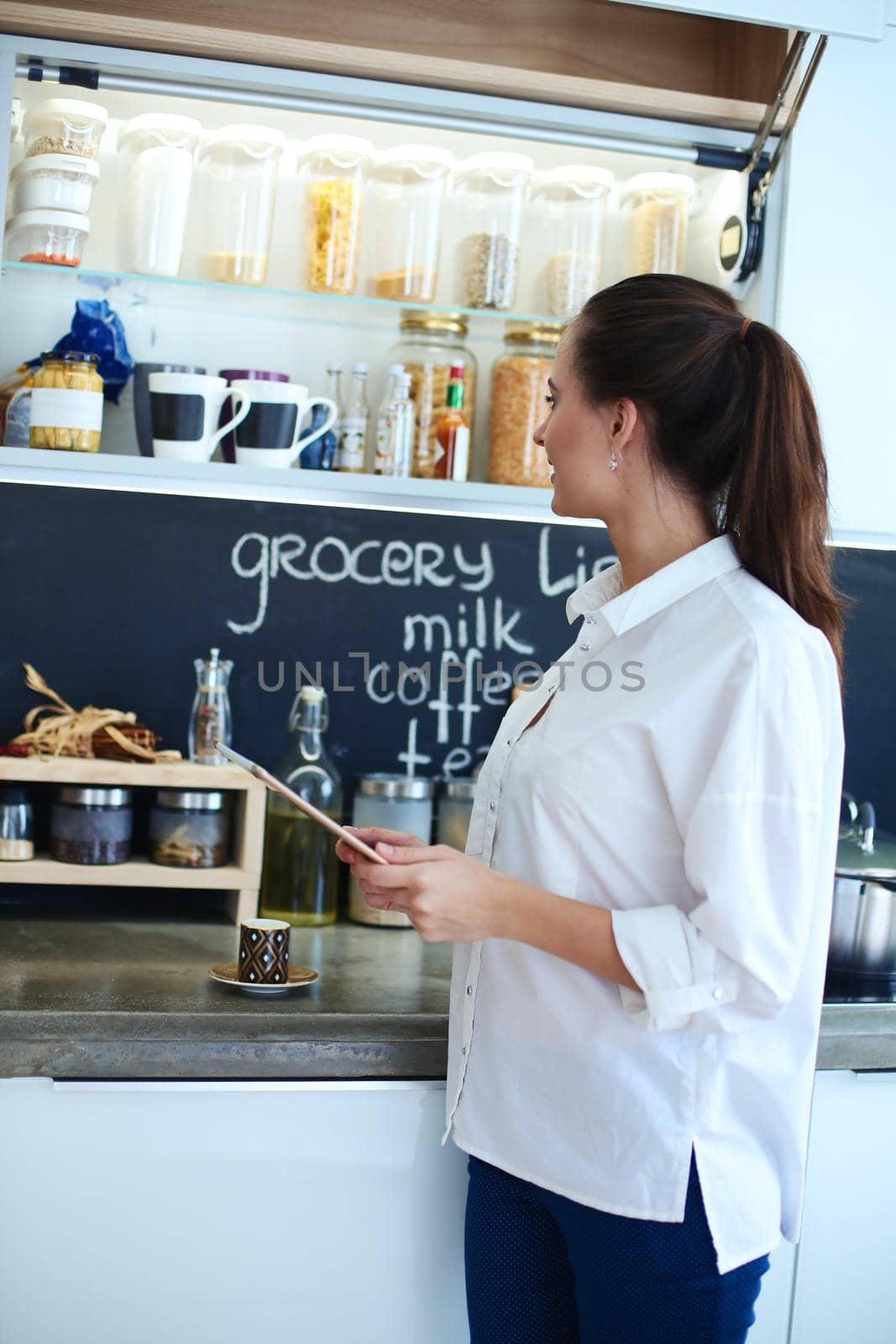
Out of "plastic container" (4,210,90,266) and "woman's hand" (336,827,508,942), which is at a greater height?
"plastic container" (4,210,90,266)

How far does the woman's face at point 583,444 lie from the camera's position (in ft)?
3.70

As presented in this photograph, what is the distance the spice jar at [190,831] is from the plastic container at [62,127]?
2.62ft

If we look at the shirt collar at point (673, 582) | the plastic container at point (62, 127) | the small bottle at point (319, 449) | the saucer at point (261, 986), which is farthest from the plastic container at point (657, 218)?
the saucer at point (261, 986)

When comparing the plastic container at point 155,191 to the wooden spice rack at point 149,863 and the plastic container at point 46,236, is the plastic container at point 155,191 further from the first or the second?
the wooden spice rack at point 149,863

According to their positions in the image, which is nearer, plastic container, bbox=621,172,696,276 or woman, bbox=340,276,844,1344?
woman, bbox=340,276,844,1344

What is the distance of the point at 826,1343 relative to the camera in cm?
144

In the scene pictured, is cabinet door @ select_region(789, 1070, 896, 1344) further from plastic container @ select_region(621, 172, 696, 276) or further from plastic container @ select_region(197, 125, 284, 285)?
plastic container @ select_region(197, 125, 284, 285)

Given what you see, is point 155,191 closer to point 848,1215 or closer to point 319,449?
point 319,449

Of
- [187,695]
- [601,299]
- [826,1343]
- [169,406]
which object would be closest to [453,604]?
[187,695]

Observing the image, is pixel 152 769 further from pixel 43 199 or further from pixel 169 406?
pixel 43 199

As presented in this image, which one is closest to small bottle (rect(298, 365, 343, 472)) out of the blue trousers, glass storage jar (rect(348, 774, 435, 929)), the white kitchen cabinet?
glass storage jar (rect(348, 774, 435, 929))

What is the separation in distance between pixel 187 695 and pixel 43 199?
69 centimetres

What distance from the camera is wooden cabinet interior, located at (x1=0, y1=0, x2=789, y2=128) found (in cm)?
157

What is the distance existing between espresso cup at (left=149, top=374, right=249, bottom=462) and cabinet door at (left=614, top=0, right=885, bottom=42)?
2.11ft
